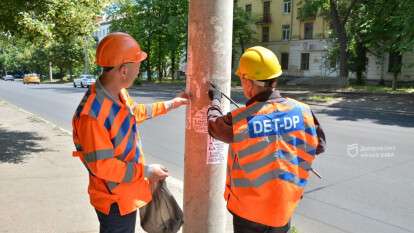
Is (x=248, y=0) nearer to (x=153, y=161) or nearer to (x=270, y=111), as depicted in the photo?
(x=153, y=161)

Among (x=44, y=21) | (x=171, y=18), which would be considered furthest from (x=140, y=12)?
(x=44, y=21)

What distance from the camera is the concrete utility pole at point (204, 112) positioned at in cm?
277

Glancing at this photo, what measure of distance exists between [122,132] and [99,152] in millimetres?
198

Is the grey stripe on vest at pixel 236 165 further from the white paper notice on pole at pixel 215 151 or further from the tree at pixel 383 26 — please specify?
the tree at pixel 383 26

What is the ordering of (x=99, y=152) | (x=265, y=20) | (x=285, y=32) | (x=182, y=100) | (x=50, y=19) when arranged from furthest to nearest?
(x=265, y=20) < (x=285, y=32) < (x=50, y=19) < (x=182, y=100) < (x=99, y=152)

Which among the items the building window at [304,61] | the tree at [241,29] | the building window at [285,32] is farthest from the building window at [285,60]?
the tree at [241,29]

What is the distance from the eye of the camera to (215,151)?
2.98 meters

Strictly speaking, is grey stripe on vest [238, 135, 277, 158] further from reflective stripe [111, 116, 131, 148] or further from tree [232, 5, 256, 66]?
tree [232, 5, 256, 66]

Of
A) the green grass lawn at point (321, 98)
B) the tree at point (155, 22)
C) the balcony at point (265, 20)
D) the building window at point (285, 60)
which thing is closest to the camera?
the green grass lawn at point (321, 98)

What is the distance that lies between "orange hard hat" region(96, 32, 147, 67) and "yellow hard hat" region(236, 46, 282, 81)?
623 mm

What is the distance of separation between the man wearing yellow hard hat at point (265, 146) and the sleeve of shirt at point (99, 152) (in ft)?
1.85

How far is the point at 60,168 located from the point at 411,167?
229 inches

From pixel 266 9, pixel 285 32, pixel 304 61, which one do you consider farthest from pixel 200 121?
pixel 266 9

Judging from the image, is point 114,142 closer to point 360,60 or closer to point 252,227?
point 252,227
